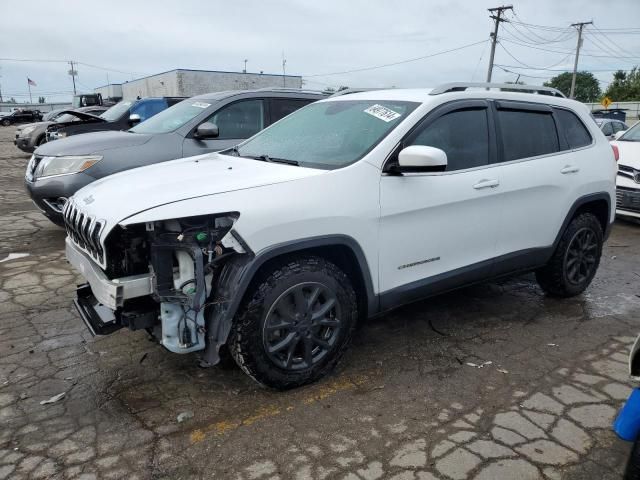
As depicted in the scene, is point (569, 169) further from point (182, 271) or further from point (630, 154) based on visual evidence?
point (630, 154)

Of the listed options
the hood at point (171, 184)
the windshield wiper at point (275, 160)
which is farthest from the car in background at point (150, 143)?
the hood at point (171, 184)

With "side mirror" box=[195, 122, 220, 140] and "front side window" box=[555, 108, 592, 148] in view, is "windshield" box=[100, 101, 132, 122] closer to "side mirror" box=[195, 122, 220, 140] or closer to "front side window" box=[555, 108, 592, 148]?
"side mirror" box=[195, 122, 220, 140]

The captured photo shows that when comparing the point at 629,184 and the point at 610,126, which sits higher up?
the point at 610,126

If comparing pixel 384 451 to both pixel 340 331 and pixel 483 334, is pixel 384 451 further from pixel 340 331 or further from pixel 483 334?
pixel 483 334

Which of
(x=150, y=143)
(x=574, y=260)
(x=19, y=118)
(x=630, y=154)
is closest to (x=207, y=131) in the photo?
(x=150, y=143)

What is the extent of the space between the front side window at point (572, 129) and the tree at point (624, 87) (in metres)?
65.2

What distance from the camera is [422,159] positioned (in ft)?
9.88

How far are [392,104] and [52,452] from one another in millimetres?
2918

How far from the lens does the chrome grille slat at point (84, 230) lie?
9.01 ft

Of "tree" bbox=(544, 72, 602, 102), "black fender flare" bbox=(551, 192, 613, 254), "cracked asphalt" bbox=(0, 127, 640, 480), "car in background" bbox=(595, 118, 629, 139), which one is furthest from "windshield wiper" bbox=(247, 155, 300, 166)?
"tree" bbox=(544, 72, 602, 102)

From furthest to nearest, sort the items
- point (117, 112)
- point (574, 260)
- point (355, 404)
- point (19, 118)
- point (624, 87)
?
point (624, 87) → point (19, 118) → point (117, 112) → point (574, 260) → point (355, 404)

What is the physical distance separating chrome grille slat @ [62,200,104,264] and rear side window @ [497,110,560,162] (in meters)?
2.90

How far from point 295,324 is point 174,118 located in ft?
13.5

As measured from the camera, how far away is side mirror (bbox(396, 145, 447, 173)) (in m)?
3.01
